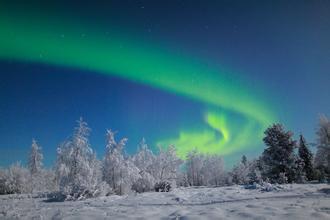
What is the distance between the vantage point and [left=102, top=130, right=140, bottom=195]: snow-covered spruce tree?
30.2 m

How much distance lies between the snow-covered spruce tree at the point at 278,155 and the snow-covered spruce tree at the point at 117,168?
17973mm

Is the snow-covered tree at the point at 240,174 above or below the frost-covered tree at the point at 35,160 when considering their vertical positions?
below

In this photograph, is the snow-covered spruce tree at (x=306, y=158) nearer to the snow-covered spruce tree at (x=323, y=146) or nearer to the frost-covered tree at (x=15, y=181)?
the snow-covered spruce tree at (x=323, y=146)

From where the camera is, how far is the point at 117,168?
1216 inches

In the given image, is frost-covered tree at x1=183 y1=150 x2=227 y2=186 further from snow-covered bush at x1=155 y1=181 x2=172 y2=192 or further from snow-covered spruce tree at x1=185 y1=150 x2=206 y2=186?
snow-covered bush at x1=155 y1=181 x2=172 y2=192

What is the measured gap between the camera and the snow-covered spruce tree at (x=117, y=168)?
99.0 feet

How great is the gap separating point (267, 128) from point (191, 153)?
47.2 meters

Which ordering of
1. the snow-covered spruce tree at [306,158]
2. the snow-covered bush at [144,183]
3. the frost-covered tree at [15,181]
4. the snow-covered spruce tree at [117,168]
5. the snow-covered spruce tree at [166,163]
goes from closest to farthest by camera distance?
the snow-covered spruce tree at [117,168], the snow-covered bush at [144,183], the snow-covered spruce tree at [306,158], the snow-covered spruce tree at [166,163], the frost-covered tree at [15,181]

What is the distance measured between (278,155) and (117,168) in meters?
21.7

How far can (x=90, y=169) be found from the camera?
26.7 meters

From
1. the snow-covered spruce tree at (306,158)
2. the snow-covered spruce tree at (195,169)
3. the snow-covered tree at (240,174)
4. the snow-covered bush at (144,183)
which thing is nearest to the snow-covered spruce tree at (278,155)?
the snow-covered spruce tree at (306,158)

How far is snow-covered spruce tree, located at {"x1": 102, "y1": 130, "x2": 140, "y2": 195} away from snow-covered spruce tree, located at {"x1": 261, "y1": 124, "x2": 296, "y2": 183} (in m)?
18.0

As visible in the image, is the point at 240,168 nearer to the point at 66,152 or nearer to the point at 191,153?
the point at 191,153

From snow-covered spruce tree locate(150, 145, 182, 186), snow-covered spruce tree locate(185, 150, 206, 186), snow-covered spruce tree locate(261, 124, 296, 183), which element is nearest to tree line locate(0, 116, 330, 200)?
snow-covered spruce tree locate(261, 124, 296, 183)
